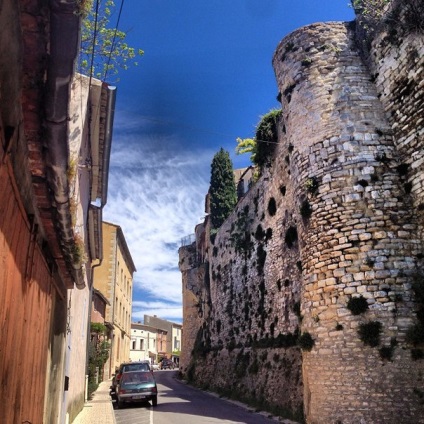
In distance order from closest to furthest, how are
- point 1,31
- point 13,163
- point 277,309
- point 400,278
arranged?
point 1,31
point 13,163
point 400,278
point 277,309

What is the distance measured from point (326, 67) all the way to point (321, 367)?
7.77m

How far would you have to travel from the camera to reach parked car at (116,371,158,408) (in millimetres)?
17328

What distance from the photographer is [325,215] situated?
11.0 meters

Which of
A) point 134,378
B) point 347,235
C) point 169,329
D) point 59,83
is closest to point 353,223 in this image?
point 347,235

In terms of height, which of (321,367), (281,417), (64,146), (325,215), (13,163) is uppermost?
(325,215)

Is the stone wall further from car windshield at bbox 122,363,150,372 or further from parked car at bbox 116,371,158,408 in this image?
car windshield at bbox 122,363,150,372

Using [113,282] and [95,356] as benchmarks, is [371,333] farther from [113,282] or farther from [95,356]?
[113,282]

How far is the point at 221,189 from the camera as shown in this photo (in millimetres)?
33125

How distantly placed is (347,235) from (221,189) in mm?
22823

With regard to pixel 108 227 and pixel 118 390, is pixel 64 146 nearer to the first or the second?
pixel 118 390

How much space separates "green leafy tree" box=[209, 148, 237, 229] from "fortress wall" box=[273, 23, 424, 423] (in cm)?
1813

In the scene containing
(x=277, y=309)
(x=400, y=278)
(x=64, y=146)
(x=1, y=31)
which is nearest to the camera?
(x=1, y=31)

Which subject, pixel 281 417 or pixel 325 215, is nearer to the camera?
pixel 325 215

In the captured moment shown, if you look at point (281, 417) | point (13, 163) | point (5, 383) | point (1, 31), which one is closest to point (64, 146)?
point (13, 163)
